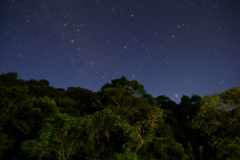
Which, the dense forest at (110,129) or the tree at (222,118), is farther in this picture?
the tree at (222,118)

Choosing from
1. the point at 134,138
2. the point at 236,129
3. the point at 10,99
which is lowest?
the point at 134,138

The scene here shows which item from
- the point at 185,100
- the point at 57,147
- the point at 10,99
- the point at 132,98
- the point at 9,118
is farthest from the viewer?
the point at 185,100

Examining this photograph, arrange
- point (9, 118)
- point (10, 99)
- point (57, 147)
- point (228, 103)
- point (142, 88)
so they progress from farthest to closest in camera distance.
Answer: point (142, 88)
point (10, 99)
point (9, 118)
point (228, 103)
point (57, 147)

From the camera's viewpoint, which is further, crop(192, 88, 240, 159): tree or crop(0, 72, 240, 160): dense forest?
crop(192, 88, 240, 159): tree

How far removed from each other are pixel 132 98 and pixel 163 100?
1697cm

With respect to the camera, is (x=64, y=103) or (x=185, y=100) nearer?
(x=64, y=103)

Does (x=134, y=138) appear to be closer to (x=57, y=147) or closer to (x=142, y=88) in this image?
(x=57, y=147)

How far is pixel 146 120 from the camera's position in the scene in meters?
14.6

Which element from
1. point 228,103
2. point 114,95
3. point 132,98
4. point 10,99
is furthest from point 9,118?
point 228,103

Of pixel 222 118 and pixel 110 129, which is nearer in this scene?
pixel 222 118

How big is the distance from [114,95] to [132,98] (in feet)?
7.50

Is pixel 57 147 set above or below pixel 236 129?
below

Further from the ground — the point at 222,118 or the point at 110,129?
the point at 222,118

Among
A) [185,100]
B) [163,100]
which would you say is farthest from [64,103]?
[185,100]
